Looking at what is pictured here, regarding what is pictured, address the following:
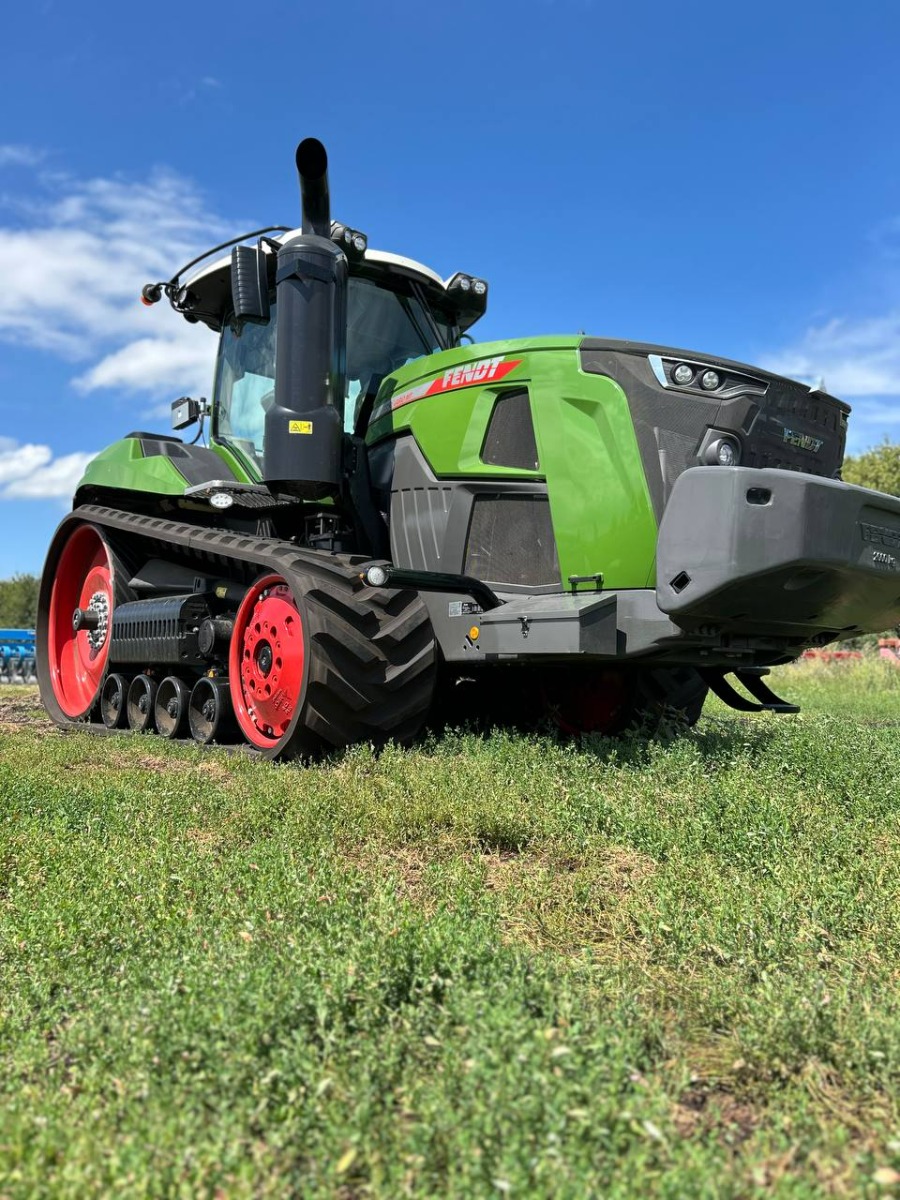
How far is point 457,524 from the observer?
5.76 meters

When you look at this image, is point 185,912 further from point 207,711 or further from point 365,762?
point 207,711

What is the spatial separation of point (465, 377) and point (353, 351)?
4.43 feet

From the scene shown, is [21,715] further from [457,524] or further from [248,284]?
[457,524]

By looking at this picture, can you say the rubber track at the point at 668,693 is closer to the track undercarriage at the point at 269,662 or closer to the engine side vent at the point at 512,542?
the track undercarriage at the point at 269,662

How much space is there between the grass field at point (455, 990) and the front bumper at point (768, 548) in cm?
81

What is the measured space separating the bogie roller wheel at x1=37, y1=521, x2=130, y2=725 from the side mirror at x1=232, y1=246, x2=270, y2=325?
325cm

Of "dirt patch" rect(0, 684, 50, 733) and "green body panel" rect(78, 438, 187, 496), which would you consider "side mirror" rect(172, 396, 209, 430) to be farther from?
"dirt patch" rect(0, 684, 50, 733)

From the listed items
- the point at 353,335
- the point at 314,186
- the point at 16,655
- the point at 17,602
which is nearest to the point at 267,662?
the point at 353,335

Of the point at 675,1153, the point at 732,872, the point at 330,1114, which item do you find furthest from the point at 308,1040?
the point at 732,872

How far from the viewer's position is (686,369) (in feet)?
16.4

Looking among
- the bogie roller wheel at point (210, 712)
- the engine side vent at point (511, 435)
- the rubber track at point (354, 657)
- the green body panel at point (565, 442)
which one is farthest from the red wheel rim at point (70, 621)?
the engine side vent at point (511, 435)

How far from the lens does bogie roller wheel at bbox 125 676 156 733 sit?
751cm

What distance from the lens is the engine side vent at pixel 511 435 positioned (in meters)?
5.43

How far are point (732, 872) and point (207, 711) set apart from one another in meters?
4.37
